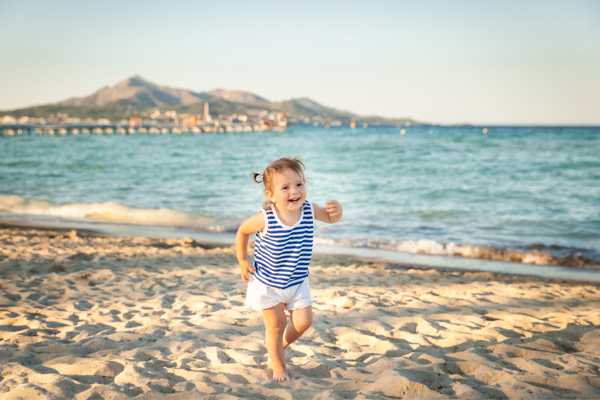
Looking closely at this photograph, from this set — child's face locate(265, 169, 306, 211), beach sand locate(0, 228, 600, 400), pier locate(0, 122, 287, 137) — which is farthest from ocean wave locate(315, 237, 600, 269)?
pier locate(0, 122, 287, 137)

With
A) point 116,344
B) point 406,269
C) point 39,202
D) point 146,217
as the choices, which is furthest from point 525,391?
point 39,202

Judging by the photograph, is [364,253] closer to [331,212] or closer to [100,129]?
[331,212]

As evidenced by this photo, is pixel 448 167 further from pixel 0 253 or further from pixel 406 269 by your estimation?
pixel 0 253

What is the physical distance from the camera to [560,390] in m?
2.51

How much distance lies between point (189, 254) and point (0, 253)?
2.66 m

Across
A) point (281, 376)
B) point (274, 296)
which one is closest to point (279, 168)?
point (274, 296)

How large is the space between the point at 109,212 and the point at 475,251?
8.71m

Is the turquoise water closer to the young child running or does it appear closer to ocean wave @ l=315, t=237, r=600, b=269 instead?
ocean wave @ l=315, t=237, r=600, b=269

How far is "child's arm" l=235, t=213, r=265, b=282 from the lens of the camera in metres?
2.52

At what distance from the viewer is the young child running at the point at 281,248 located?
248 centimetres

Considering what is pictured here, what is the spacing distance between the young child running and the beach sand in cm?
37

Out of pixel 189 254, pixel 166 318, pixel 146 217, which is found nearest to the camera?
pixel 166 318

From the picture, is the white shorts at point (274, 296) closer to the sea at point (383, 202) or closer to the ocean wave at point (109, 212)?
the sea at point (383, 202)

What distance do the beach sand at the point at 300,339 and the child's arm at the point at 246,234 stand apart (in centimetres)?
74
